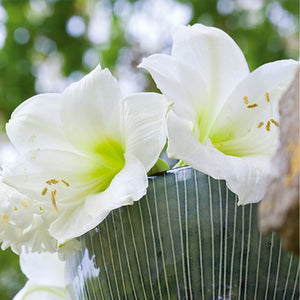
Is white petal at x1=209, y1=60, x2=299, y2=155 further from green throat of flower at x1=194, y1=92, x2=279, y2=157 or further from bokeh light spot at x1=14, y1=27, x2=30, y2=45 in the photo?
bokeh light spot at x1=14, y1=27, x2=30, y2=45

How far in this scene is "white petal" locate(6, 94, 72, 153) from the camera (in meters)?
0.28

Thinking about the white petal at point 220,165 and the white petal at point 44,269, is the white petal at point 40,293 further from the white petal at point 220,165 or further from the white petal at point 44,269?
the white petal at point 220,165

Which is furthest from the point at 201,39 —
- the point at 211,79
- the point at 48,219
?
the point at 48,219

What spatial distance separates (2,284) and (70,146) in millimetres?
1064

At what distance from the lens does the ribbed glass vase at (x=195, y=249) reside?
0.82 ft

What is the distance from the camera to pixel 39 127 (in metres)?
0.28

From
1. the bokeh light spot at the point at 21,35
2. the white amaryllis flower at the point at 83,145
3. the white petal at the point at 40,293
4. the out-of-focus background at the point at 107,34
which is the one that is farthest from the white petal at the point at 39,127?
the bokeh light spot at the point at 21,35

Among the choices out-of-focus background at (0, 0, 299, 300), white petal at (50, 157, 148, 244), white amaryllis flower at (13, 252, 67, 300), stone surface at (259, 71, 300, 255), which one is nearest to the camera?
stone surface at (259, 71, 300, 255)

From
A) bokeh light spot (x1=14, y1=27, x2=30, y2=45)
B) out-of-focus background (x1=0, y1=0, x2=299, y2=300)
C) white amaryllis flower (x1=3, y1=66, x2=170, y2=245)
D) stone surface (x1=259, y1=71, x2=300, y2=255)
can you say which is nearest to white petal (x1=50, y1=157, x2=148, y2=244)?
white amaryllis flower (x1=3, y1=66, x2=170, y2=245)

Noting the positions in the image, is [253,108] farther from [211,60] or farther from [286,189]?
[286,189]

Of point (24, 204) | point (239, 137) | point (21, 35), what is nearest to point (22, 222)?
point (24, 204)

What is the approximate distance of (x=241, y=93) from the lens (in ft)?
0.91

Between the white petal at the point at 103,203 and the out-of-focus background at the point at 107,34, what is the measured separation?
1.19 m

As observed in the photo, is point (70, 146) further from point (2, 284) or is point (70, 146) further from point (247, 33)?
point (247, 33)
